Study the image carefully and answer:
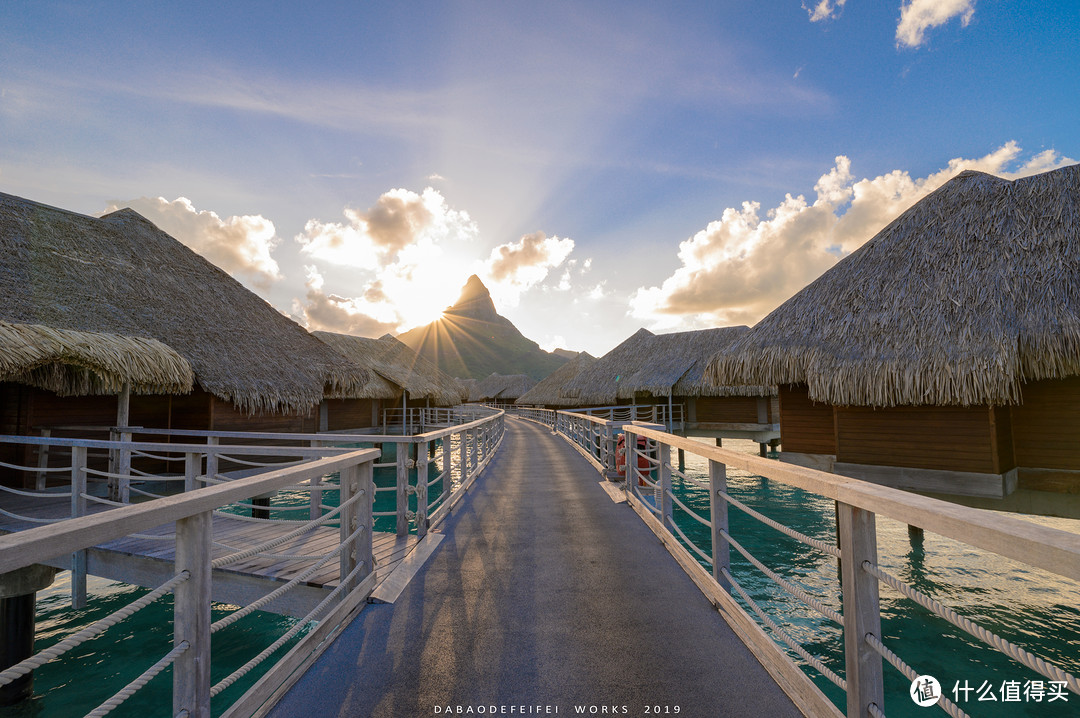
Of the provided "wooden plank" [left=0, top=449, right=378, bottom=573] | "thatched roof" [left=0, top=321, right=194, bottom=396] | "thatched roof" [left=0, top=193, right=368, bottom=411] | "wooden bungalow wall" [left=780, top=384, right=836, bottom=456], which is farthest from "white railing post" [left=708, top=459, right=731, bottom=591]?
"thatched roof" [left=0, top=193, right=368, bottom=411]

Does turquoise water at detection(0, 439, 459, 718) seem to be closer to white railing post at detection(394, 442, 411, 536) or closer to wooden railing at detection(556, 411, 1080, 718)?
white railing post at detection(394, 442, 411, 536)

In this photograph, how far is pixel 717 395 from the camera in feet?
70.1

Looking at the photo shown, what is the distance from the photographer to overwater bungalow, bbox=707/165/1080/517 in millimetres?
7676

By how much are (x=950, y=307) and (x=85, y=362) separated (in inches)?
609

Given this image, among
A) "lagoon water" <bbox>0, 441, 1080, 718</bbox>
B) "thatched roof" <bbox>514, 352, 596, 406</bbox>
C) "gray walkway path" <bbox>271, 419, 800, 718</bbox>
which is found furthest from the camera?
"thatched roof" <bbox>514, 352, 596, 406</bbox>

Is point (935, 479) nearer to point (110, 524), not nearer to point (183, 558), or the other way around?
point (183, 558)

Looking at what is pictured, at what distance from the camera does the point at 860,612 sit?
5.97ft

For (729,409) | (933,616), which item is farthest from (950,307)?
(729,409)

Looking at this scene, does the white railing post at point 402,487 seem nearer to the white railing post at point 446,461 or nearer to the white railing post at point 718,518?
the white railing post at point 446,461

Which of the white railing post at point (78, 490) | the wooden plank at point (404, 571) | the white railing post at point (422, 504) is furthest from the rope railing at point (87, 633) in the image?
the white railing post at point (78, 490)

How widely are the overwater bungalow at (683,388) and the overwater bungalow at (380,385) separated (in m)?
8.72

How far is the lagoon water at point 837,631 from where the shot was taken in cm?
546

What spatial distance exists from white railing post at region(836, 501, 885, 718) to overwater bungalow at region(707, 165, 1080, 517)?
827cm

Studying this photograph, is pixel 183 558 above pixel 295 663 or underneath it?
above
